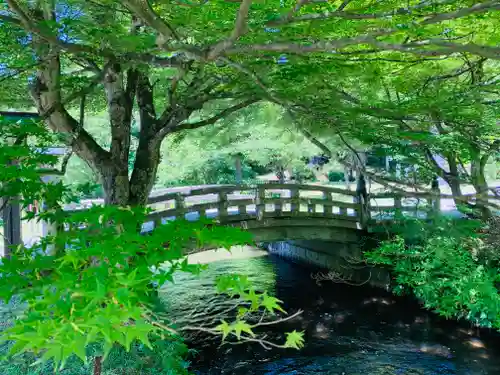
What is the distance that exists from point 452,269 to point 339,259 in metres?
4.23

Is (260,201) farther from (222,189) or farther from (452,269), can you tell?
(452,269)

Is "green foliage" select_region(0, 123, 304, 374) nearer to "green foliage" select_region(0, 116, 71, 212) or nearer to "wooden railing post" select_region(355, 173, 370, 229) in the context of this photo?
"green foliage" select_region(0, 116, 71, 212)

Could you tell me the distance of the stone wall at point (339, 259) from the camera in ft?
39.4

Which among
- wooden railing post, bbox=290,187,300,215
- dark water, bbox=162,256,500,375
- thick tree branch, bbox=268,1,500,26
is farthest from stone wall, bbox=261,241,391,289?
thick tree branch, bbox=268,1,500,26

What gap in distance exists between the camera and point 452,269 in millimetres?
9477

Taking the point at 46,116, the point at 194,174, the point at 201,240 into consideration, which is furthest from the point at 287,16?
the point at 194,174

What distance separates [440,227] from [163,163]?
13274 millimetres

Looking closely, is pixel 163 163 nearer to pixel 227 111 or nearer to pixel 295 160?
pixel 295 160

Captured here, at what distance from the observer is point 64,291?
185cm

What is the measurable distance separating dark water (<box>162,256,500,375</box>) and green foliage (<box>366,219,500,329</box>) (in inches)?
16.1

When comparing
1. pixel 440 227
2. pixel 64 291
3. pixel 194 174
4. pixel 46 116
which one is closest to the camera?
pixel 64 291

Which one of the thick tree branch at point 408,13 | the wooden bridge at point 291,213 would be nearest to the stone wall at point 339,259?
the wooden bridge at point 291,213

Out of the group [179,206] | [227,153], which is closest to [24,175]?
[179,206]

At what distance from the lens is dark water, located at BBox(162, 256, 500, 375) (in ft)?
25.2
